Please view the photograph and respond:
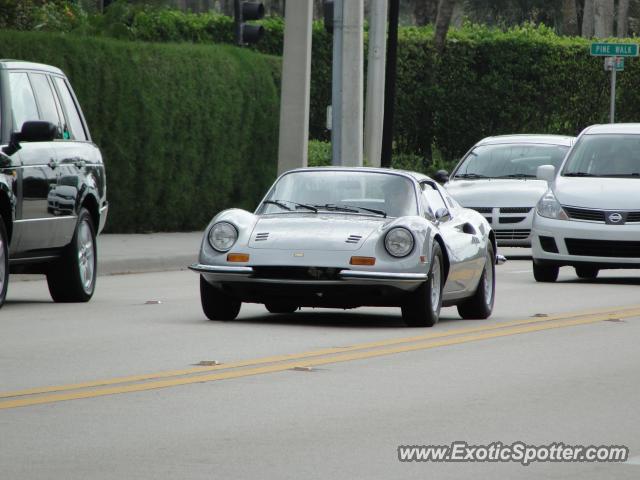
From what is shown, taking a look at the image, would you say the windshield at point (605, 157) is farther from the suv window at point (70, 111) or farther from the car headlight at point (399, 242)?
the car headlight at point (399, 242)

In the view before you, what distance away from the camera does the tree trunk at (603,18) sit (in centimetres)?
5756

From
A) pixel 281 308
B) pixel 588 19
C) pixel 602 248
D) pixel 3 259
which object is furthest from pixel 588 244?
pixel 588 19

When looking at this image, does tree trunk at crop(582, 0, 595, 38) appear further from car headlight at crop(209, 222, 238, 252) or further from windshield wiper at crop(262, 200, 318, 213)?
car headlight at crop(209, 222, 238, 252)

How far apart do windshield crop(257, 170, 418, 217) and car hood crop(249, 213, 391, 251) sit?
0.26 meters

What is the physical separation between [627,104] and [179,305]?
29668 mm

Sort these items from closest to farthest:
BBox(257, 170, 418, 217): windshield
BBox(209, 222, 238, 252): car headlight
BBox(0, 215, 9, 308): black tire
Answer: BBox(209, 222, 238, 252): car headlight, BBox(257, 170, 418, 217): windshield, BBox(0, 215, 9, 308): black tire

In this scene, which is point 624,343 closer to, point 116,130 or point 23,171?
point 23,171

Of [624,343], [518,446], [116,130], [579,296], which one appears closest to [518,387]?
[518,446]

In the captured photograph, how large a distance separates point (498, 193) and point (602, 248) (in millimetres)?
5519

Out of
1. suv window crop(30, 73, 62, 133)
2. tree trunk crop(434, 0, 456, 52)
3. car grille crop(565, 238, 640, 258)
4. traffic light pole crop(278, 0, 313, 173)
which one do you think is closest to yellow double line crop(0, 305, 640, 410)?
suv window crop(30, 73, 62, 133)

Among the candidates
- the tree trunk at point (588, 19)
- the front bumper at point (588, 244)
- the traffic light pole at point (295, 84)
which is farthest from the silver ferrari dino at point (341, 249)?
the tree trunk at point (588, 19)

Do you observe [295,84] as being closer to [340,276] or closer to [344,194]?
[344,194]

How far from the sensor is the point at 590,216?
19516 mm

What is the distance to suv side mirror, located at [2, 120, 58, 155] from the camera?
1430 centimetres
